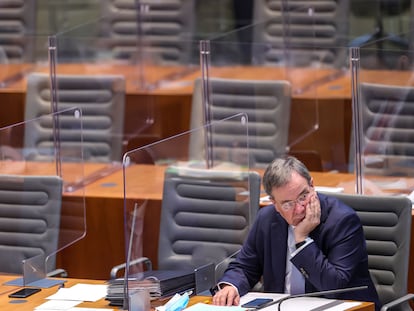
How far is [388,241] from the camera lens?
4.96m

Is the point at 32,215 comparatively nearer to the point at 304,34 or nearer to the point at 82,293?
the point at 82,293

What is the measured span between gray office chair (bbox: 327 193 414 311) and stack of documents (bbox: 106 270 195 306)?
770 mm

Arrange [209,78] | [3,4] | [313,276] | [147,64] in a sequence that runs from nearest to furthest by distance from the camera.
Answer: [313,276], [209,78], [147,64], [3,4]

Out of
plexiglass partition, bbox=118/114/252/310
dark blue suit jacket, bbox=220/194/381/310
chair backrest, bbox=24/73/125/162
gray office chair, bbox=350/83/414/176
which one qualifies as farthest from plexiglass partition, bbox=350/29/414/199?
chair backrest, bbox=24/73/125/162

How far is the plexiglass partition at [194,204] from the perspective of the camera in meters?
5.43

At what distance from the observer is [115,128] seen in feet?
23.7

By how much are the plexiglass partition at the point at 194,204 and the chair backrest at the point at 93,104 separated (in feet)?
5.04

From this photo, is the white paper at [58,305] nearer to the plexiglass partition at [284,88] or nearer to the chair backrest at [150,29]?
the plexiglass partition at [284,88]

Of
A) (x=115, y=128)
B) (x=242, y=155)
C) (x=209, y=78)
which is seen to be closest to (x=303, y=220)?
(x=242, y=155)

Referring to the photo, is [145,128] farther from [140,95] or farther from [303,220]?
[303,220]

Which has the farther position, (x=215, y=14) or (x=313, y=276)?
(x=215, y=14)

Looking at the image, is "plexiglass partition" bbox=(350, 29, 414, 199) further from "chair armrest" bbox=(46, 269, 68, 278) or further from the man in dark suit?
"chair armrest" bbox=(46, 269, 68, 278)

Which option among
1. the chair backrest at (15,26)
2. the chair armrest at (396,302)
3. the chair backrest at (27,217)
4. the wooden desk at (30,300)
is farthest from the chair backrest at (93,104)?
the chair armrest at (396,302)

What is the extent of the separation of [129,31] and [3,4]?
104cm
